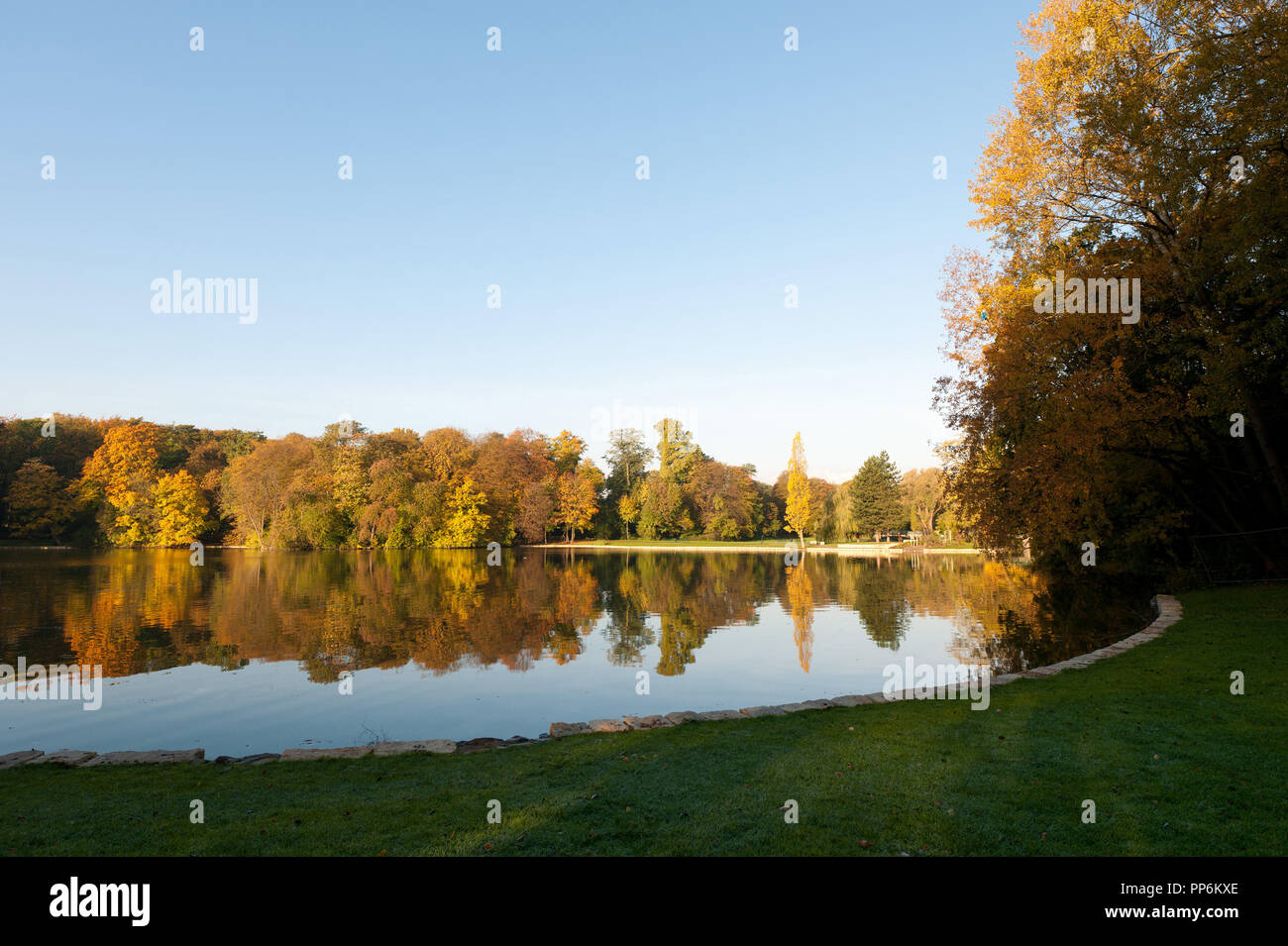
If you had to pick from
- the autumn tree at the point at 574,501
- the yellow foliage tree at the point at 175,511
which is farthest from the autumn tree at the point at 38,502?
the autumn tree at the point at 574,501

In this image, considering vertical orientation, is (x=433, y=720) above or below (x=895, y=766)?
below

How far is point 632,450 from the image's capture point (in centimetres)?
7856

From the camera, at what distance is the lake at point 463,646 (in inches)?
339

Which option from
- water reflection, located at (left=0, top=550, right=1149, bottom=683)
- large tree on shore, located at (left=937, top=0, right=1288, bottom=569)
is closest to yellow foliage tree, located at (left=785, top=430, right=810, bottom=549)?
water reflection, located at (left=0, top=550, right=1149, bottom=683)

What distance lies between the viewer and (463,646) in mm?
13375

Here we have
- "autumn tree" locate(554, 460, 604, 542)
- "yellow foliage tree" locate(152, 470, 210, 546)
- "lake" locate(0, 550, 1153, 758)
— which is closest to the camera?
"lake" locate(0, 550, 1153, 758)

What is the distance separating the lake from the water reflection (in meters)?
0.10

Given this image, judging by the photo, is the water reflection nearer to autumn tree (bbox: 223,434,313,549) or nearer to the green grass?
the green grass

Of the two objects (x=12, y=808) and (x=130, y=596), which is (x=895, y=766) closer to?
(x=12, y=808)

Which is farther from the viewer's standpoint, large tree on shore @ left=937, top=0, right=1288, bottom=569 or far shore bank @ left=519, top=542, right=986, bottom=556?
far shore bank @ left=519, top=542, right=986, bottom=556

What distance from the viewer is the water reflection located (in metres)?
12.4

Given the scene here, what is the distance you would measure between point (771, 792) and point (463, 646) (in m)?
9.90
